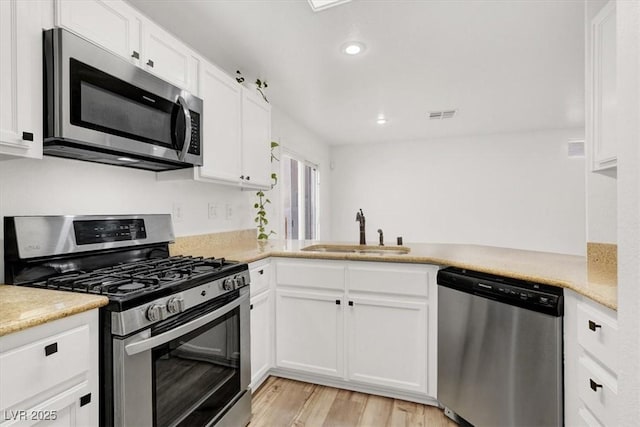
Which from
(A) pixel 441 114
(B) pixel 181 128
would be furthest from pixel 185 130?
(A) pixel 441 114

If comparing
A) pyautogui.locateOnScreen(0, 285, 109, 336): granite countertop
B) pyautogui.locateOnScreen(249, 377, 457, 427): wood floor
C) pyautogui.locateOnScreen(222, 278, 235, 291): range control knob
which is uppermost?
pyautogui.locateOnScreen(0, 285, 109, 336): granite countertop

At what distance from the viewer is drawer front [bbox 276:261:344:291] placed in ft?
7.04

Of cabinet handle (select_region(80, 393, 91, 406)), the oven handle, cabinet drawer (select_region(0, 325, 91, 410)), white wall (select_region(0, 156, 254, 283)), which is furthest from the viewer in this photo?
white wall (select_region(0, 156, 254, 283))

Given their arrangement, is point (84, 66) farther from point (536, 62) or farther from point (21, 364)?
point (536, 62)

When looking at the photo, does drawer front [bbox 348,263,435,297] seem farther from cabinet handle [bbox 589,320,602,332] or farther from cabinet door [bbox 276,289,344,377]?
cabinet handle [bbox 589,320,602,332]

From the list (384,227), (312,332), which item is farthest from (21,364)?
(384,227)

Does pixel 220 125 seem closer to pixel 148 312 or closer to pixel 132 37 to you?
pixel 132 37

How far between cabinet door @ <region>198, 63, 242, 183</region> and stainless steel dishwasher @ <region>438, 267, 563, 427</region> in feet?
5.12

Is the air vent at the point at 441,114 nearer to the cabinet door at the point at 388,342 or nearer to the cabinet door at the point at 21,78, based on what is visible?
the cabinet door at the point at 388,342

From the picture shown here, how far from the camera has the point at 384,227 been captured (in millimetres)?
5723

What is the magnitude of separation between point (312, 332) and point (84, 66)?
1.92 m

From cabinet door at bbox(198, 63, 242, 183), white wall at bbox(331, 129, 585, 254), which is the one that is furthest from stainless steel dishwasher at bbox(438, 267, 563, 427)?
white wall at bbox(331, 129, 585, 254)

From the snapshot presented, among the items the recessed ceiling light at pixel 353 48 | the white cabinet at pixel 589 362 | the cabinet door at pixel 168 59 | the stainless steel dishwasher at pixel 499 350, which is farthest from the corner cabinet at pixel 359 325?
the recessed ceiling light at pixel 353 48

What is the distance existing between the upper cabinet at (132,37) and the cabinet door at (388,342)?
68.3 inches
